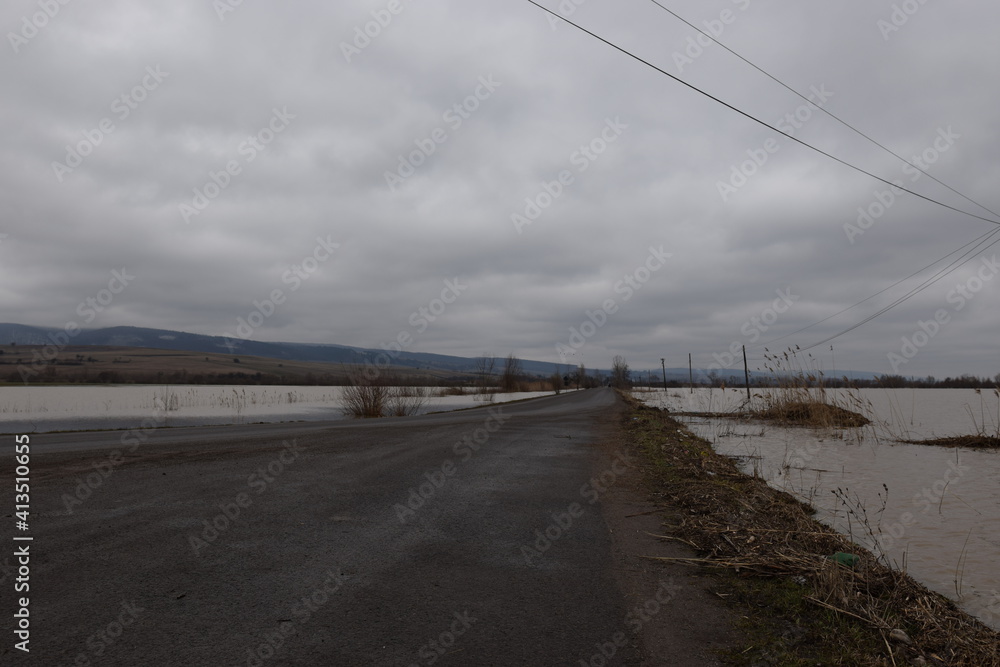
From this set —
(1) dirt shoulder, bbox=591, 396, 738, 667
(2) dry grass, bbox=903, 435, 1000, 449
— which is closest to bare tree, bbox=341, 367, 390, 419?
(2) dry grass, bbox=903, 435, 1000, 449

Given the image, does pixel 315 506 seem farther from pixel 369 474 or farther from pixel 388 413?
pixel 388 413

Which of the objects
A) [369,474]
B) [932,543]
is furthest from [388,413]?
[932,543]

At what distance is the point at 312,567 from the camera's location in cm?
462

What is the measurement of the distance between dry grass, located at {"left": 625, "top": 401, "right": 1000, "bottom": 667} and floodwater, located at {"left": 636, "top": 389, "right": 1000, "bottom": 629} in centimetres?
88

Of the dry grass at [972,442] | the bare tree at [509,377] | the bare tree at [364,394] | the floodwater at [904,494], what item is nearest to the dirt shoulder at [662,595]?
the floodwater at [904,494]

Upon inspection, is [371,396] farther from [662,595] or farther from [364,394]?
[662,595]

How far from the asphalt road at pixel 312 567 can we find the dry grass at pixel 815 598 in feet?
3.12

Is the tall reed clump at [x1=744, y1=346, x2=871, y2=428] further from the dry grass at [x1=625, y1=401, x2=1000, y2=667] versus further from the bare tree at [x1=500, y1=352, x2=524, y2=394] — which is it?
the bare tree at [x1=500, y1=352, x2=524, y2=394]

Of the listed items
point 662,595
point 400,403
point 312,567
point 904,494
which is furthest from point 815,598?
point 400,403

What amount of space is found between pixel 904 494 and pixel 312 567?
10.6 metres

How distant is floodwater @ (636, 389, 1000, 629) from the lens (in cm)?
602

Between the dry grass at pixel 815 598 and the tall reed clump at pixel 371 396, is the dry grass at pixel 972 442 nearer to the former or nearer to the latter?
the dry grass at pixel 815 598

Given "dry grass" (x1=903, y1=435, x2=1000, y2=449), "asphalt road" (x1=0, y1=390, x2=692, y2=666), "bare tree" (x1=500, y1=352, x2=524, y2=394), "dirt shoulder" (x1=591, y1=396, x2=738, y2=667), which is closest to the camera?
"asphalt road" (x1=0, y1=390, x2=692, y2=666)

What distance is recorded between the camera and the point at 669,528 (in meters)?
6.29
